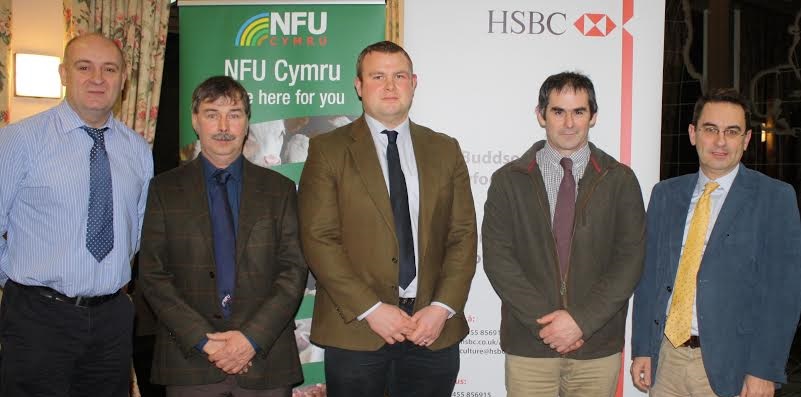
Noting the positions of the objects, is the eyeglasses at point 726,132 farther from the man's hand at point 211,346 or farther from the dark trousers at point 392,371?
the man's hand at point 211,346

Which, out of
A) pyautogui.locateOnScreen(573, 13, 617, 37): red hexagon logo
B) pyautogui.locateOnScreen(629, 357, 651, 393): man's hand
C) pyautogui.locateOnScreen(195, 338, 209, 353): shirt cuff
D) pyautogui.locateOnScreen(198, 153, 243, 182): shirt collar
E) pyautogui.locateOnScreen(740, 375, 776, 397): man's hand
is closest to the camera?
pyautogui.locateOnScreen(195, 338, 209, 353): shirt cuff

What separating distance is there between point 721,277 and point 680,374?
0.41 m

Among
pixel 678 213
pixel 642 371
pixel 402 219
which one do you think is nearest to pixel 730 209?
pixel 678 213

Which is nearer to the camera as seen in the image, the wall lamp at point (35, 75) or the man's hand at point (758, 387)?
the man's hand at point (758, 387)

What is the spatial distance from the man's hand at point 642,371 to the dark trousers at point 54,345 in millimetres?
2087

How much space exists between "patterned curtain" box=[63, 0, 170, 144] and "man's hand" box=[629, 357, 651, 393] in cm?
303

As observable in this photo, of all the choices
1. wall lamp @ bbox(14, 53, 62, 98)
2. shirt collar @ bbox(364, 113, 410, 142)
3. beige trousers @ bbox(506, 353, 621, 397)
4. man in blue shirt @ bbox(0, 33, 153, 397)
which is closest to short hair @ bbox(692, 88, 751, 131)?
beige trousers @ bbox(506, 353, 621, 397)

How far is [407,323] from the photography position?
2463 mm

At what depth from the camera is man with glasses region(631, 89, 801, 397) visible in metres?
2.48

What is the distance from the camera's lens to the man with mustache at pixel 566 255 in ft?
8.51

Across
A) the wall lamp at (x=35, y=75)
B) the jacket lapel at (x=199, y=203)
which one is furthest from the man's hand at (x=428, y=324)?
the wall lamp at (x=35, y=75)

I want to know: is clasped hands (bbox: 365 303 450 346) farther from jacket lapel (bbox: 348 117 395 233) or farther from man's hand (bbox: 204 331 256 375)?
man's hand (bbox: 204 331 256 375)

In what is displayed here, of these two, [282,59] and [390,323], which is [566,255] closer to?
[390,323]

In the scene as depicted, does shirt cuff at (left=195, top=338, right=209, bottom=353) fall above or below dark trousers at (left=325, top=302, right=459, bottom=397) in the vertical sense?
above
